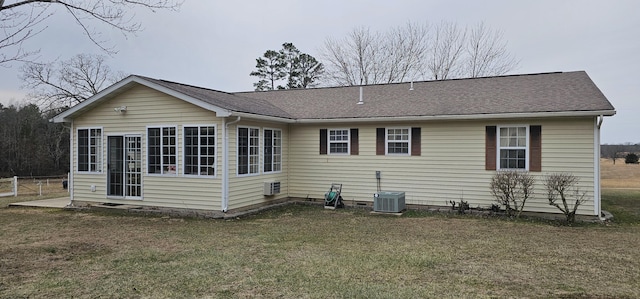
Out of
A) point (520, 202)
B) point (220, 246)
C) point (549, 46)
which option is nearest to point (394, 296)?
point (220, 246)

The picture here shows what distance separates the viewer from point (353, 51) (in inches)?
1110

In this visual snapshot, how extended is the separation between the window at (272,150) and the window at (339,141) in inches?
62.1

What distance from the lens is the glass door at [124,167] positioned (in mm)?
11172

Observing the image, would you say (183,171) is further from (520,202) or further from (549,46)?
(549,46)

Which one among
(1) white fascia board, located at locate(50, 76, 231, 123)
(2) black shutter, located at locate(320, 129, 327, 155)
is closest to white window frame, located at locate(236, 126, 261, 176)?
(1) white fascia board, located at locate(50, 76, 231, 123)

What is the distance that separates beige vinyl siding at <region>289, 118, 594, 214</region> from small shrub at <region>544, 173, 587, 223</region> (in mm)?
180

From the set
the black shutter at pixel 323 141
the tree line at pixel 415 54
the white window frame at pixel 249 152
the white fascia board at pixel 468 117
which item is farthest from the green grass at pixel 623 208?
the tree line at pixel 415 54

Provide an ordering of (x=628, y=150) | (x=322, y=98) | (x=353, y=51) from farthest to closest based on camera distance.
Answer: (x=628, y=150)
(x=353, y=51)
(x=322, y=98)

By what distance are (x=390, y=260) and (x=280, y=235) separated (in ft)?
8.52

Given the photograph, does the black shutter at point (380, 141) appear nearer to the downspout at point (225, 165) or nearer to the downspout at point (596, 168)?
the downspout at point (225, 165)

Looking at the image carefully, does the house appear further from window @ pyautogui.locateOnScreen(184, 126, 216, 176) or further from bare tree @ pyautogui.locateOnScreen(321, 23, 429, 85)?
bare tree @ pyautogui.locateOnScreen(321, 23, 429, 85)

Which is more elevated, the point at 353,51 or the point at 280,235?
the point at 353,51

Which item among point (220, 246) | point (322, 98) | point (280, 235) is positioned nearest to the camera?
point (220, 246)

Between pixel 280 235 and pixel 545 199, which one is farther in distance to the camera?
pixel 545 199
